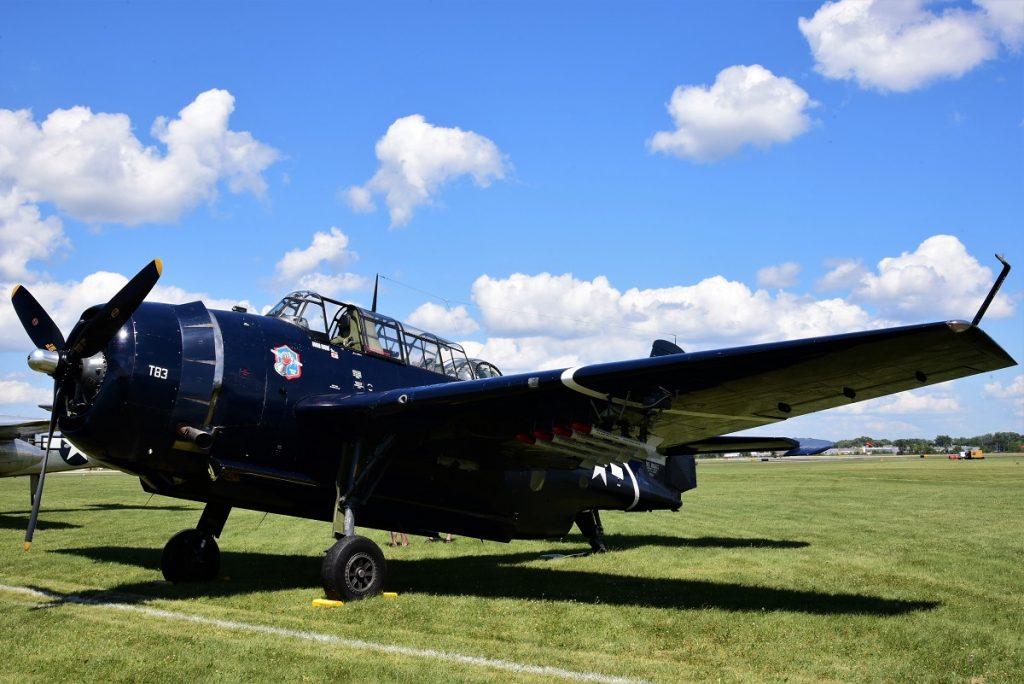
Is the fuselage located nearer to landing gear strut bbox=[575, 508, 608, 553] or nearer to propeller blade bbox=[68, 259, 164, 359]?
propeller blade bbox=[68, 259, 164, 359]

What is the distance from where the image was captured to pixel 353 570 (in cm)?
996

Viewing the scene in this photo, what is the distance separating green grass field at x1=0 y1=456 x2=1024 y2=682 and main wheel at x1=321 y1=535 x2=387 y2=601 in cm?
36

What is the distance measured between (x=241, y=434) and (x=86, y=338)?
2041mm

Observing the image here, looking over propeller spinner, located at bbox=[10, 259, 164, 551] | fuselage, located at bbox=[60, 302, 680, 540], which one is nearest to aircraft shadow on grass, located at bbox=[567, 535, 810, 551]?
fuselage, located at bbox=[60, 302, 680, 540]

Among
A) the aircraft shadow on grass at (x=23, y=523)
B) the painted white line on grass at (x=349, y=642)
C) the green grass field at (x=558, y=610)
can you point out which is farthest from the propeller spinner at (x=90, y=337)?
the aircraft shadow on grass at (x=23, y=523)

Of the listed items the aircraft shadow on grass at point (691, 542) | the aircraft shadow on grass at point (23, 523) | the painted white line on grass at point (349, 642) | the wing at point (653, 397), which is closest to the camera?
the painted white line on grass at point (349, 642)

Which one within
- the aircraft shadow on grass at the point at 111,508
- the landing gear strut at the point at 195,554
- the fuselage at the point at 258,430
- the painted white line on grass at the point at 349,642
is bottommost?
the aircraft shadow on grass at the point at 111,508

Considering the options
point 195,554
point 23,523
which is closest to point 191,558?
point 195,554

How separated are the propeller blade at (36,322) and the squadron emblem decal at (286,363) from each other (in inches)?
96.5

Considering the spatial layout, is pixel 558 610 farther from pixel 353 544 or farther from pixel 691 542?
pixel 691 542

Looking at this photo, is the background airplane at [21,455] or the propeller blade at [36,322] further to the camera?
the background airplane at [21,455]

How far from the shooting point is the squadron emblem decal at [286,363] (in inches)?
407

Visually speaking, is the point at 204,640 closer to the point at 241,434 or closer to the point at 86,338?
the point at 241,434

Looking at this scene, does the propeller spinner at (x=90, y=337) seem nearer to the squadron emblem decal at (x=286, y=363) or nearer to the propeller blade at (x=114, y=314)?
the propeller blade at (x=114, y=314)
